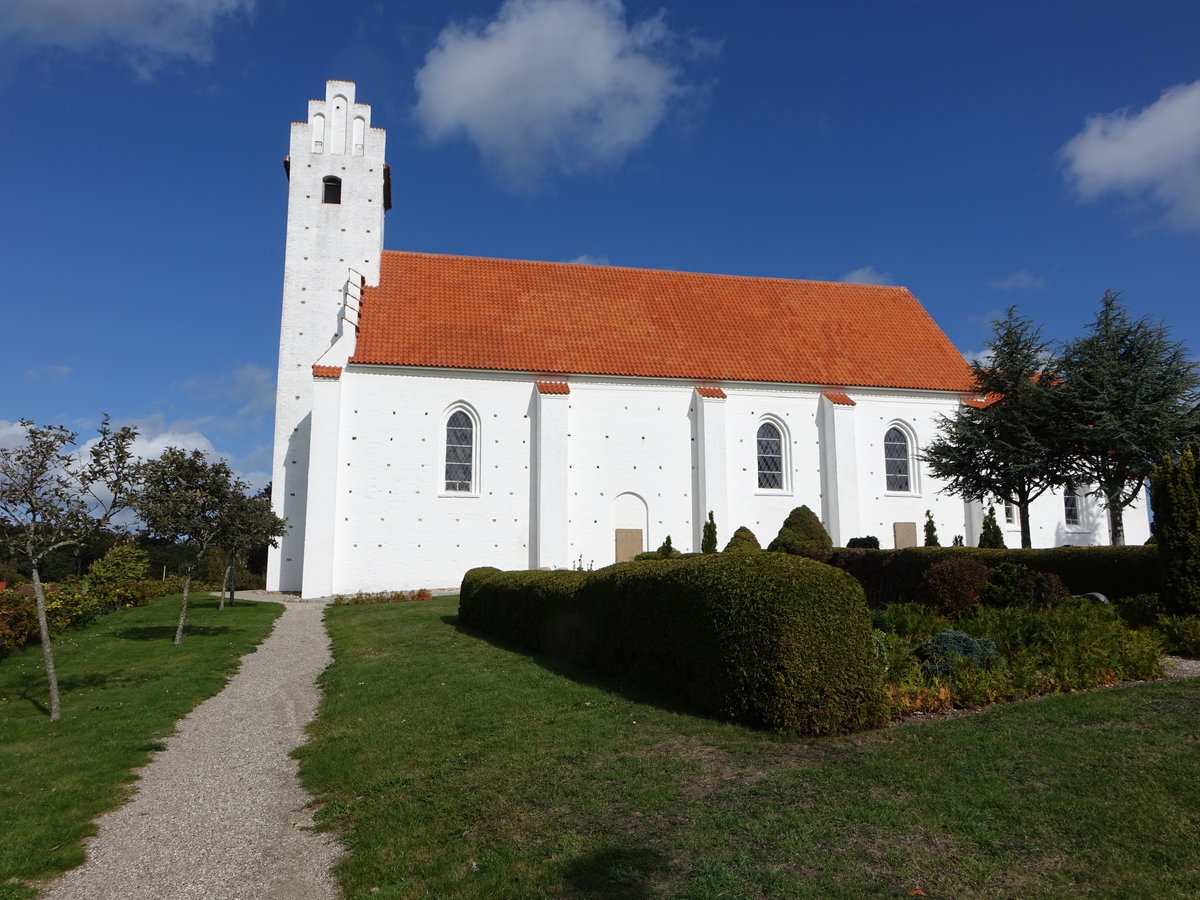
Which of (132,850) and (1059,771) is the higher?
(1059,771)

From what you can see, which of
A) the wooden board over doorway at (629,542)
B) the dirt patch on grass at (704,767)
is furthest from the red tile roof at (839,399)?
the dirt patch on grass at (704,767)

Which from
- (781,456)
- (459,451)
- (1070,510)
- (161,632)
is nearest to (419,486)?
(459,451)

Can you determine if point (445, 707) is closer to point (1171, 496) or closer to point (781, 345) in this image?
point (1171, 496)

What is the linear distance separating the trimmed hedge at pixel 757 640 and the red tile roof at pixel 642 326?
17462mm

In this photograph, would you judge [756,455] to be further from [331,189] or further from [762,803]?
[762,803]

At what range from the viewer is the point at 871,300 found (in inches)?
1259

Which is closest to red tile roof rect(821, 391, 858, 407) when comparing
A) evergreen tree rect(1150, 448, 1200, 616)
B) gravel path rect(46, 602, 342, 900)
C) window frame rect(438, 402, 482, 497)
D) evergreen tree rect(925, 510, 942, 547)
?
evergreen tree rect(925, 510, 942, 547)

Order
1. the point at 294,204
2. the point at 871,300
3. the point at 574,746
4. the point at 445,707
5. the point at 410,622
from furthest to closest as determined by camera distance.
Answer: the point at 871,300
the point at 294,204
the point at 410,622
the point at 445,707
the point at 574,746

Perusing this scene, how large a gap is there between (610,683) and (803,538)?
13.8 m

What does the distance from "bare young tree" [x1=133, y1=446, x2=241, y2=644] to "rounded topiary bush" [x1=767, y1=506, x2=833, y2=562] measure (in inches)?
493

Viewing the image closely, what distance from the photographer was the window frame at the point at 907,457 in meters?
27.7

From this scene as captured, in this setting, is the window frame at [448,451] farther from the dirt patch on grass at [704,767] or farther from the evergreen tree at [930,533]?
the dirt patch on grass at [704,767]

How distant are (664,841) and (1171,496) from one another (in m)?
10.8

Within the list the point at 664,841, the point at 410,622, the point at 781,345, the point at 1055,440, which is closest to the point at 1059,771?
the point at 664,841
